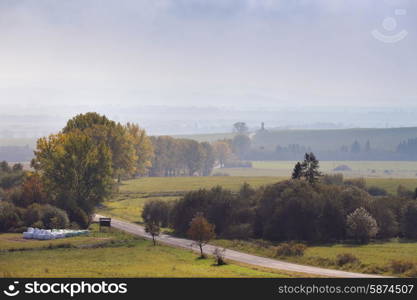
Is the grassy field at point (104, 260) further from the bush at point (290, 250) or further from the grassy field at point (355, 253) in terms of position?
the bush at point (290, 250)

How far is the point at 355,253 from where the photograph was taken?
271 ft

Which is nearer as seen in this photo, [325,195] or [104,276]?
[104,276]

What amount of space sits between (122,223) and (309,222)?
3329 centimetres

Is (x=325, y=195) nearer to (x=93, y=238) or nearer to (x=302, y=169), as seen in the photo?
(x=302, y=169)

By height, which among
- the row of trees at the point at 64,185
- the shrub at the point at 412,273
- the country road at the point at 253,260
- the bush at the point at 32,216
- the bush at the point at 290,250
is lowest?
the country road at the point at 253,260

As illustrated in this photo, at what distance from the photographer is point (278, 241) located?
9944 cm

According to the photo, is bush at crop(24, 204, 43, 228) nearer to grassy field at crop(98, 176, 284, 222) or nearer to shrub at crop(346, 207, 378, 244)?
grassy field at crop(98, 176, 284, 222)

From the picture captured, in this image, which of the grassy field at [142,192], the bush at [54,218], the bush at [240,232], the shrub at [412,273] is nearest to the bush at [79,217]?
the bush at [54,218]

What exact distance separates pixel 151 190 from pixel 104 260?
91.1 m

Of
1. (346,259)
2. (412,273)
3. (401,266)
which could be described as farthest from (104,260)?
(412,273)

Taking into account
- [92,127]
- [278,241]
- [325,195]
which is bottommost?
[278,241]

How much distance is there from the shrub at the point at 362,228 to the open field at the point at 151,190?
41.3 meters

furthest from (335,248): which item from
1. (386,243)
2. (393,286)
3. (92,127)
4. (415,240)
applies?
(92,127)

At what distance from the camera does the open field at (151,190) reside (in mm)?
132875
